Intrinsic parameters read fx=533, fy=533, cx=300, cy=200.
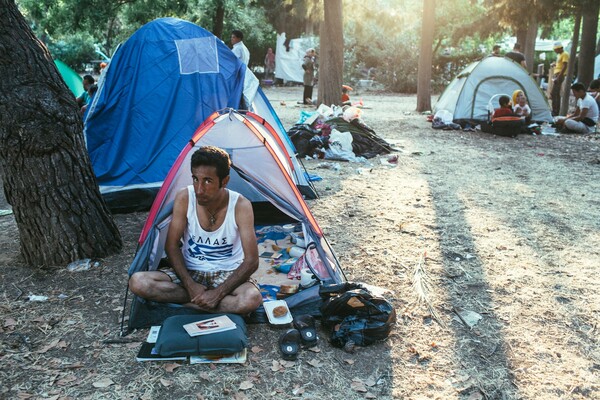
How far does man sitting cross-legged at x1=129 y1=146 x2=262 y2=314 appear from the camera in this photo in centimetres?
353

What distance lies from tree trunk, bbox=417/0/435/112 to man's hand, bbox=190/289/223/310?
40.5 feet

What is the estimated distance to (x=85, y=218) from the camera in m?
4.48

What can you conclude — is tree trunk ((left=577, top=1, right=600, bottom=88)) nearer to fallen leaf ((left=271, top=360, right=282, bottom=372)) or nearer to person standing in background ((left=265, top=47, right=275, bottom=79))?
fallen leaf ((left=271, top=360, right=282, bottom=372))

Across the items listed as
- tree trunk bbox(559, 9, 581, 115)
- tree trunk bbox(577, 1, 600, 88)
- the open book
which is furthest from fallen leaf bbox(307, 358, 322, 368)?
tree trunk bbox(559, 9, 581, 115)

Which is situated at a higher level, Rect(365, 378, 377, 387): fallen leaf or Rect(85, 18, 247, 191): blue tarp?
Rect(85, 18, 247, 191): blue tarp

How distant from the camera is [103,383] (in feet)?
9.93

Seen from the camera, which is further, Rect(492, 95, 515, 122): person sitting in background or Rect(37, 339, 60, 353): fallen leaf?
Rect(492, 95, 515, 122): person sitting in background

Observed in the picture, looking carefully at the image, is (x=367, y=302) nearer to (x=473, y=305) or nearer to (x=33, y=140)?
(x=473, y=305)

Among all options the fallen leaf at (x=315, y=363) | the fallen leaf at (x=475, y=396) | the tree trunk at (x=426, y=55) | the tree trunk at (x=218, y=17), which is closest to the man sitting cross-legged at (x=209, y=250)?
the fallen leaf at (x=315, y=363)

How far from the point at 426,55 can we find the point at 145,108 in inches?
395

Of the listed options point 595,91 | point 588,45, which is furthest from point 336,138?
point 588,45

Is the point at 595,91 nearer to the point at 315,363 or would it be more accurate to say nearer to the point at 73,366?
the point at 315,363

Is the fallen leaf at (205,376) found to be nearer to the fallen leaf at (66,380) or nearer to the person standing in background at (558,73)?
the fallen leaf at (66,380)

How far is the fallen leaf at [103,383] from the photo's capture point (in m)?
3.01
